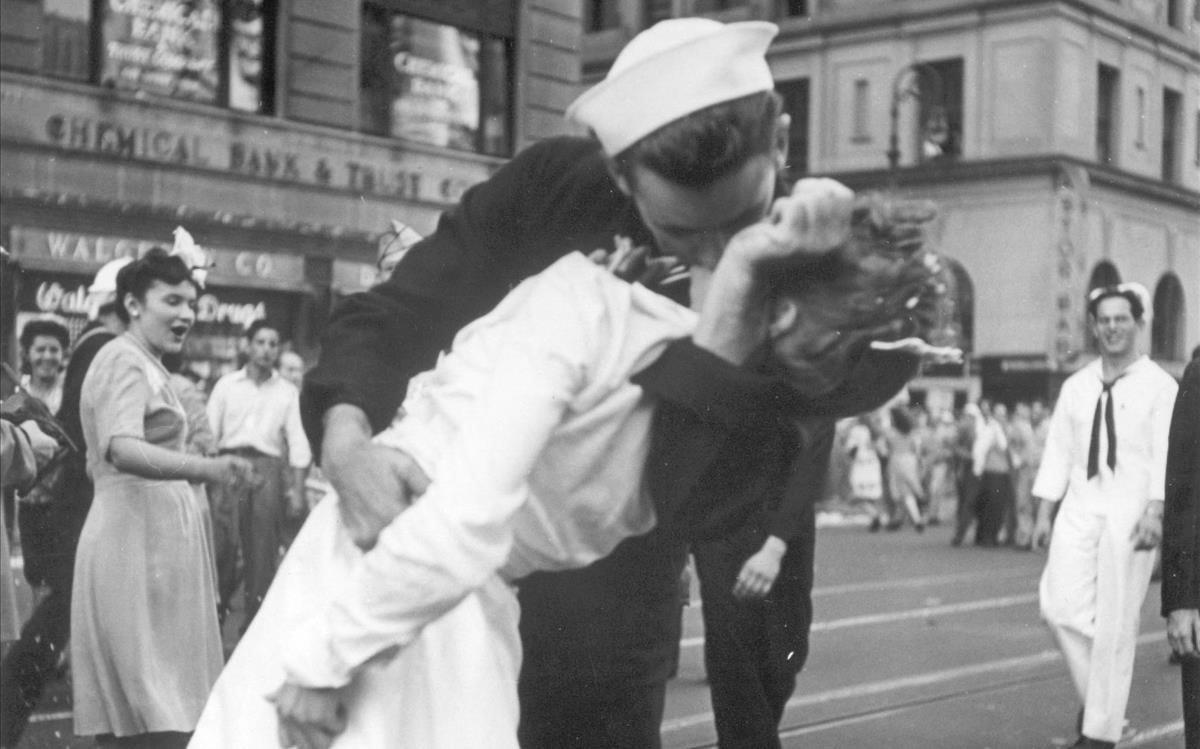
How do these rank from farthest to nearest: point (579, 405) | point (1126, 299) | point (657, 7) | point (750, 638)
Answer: point (657, 7) → point (1126, 299) → point (750, 638) → point (579, 405)

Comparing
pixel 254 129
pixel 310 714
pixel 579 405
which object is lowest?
pixel 310 714

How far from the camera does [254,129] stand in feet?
60.8

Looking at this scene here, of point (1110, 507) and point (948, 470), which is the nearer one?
point (1110, 507)

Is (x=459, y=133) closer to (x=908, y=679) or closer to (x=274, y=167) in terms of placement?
(x=274, y=167)

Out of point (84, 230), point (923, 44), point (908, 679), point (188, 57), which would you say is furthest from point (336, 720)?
point (923, 44)

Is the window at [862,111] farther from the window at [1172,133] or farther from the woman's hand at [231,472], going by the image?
the woman's hand at [231,472]

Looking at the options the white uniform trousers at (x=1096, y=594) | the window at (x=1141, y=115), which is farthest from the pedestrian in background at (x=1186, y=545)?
the window at (x=1141, y=115)

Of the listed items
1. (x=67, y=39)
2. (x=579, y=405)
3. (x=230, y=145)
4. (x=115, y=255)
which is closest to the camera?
(x=579, y=405)

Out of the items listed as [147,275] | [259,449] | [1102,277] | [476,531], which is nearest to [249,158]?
[259,449]

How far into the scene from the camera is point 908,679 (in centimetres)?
877

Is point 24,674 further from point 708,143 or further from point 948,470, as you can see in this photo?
point 948,470

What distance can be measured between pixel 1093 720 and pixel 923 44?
31895 mm

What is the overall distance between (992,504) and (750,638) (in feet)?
50.4

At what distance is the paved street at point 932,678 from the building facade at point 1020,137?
1962cm
